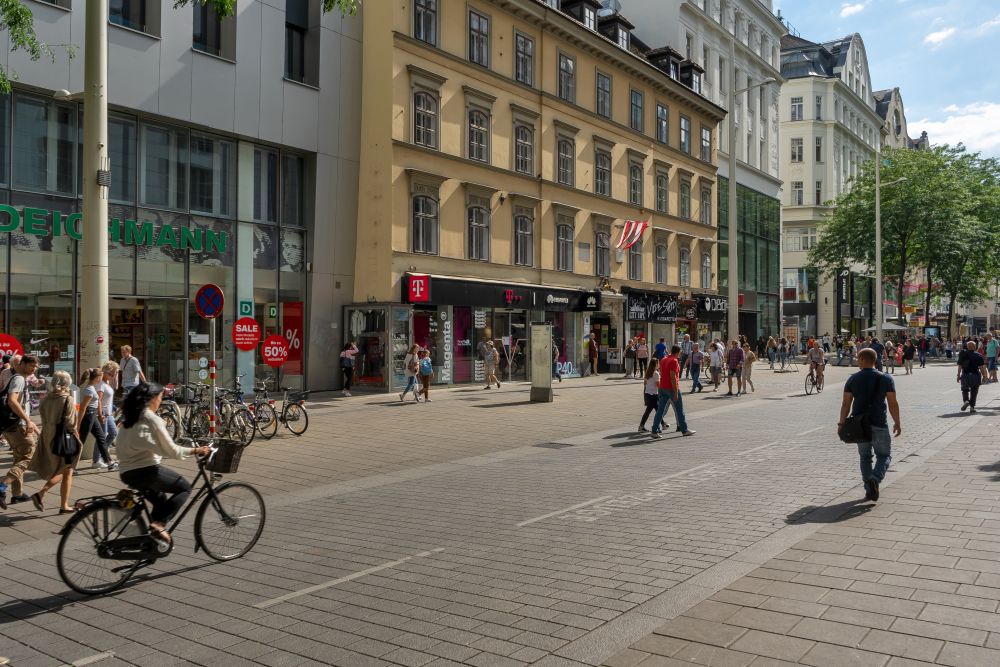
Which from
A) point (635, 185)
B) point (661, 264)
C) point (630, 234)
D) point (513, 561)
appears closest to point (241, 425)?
point (513, 561)

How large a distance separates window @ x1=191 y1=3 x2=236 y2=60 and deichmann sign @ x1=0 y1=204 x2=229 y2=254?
4.60 metres

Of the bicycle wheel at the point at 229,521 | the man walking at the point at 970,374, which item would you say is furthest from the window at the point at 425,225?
the bicycle wheel at the point at 229,521

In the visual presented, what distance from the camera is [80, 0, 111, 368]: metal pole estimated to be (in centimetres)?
1220

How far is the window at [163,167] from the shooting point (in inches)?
807

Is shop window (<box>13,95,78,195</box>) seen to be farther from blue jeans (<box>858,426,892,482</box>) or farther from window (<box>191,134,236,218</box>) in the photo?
blue jeans (<box>858,426,892,482</box>)

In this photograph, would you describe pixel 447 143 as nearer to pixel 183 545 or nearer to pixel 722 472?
pixel 722 472

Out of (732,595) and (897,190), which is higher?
(897,190)

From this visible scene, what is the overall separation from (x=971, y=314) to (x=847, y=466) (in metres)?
123

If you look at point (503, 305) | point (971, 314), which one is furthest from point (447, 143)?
point (971, 314)

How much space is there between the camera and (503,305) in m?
28.6

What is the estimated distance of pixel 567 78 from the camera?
106 feet

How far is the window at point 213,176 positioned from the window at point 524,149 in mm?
10790

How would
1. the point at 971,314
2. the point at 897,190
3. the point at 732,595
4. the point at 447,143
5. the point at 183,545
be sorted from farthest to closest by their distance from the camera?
1. the point at 971,314
2. the point at 897,190
3. the point at 447,143
4. the point at 183,545
5. the point at 732,595

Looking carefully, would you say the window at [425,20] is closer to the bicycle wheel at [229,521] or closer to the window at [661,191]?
the window at [661,191]
